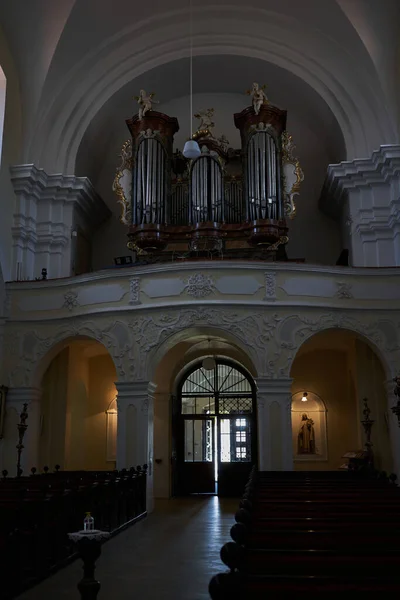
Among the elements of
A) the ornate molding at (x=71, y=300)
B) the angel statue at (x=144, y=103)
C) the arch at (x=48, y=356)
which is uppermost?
the angel statue at (x=144, y=103)

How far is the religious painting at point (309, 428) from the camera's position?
58.8 ft

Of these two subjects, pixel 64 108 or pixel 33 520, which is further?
pixel 64 108

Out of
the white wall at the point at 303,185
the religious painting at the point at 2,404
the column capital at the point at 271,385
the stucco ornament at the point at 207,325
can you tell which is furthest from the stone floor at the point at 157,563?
A: the white wall at the point at 303,185

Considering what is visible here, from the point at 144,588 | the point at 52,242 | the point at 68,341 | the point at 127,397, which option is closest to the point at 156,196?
the point at 52,242

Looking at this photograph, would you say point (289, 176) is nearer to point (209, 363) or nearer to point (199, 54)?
point (199, 54)

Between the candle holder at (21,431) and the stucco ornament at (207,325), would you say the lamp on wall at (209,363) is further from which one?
the candle holder at (21,431)

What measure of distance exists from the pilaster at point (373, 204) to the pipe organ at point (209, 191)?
4.37 ft

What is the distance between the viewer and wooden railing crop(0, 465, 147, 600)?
6738 mm

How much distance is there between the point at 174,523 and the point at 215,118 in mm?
12370

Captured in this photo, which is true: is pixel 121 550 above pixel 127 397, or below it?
below

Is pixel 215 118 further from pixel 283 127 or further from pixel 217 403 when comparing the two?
pixel 217 403

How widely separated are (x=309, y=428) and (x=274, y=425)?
473cm

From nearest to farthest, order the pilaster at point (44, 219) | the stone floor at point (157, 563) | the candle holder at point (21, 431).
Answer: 1. the stone floor at point (157, 563)
2. the candle holder at point (21, 431)
3. the pilaster at point (44, 219)

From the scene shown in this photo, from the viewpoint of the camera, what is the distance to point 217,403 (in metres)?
18.8
